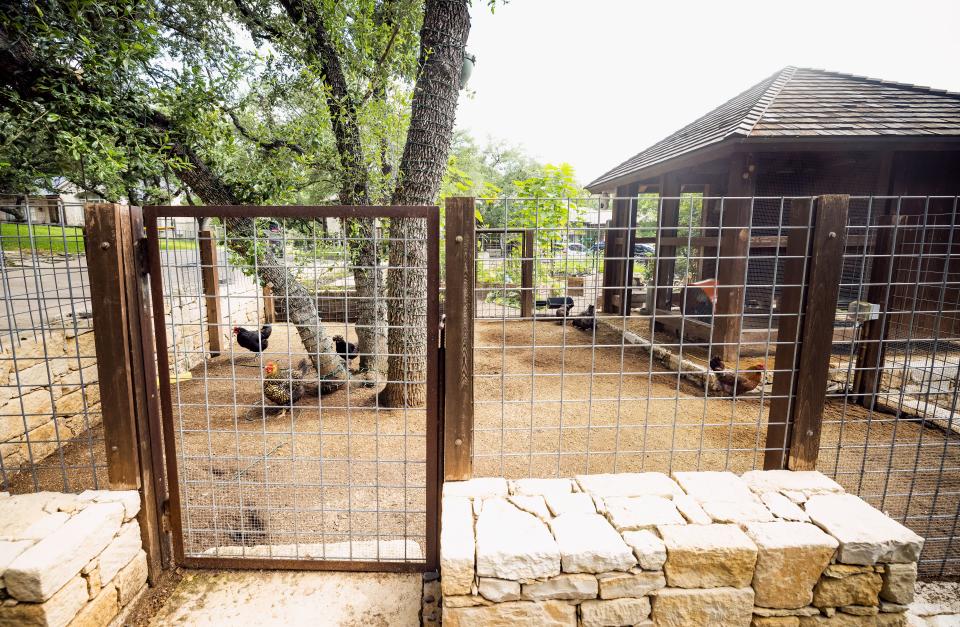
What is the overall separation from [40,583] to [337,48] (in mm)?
5812

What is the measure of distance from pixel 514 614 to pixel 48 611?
1.94 m

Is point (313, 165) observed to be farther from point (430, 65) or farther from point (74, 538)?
point (74, 538)

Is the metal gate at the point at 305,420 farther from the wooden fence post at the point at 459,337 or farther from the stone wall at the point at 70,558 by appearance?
the stone wall at the point at 70,558

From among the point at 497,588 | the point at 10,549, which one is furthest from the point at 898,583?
the point at 10,549

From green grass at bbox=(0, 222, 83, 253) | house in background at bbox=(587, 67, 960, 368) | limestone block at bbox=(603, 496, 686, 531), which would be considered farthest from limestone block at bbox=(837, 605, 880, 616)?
green grass at bbox=(0, 222, 83, 253)

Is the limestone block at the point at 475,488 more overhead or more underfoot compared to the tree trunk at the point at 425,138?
more underfoot

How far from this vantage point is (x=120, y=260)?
2258 millimetres

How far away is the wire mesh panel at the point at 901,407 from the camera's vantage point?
103 inches

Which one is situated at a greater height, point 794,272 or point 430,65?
point 430,65

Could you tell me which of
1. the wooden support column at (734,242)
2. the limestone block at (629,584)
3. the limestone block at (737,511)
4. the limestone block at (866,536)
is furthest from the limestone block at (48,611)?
the wooden support column at (734,242)

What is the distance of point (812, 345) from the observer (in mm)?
2514

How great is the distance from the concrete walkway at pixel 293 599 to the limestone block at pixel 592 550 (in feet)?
2.97

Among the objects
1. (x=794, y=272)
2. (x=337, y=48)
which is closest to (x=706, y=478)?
(x=794, y=272)

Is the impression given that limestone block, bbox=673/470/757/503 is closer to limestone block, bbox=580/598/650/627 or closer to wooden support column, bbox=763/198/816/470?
wooden support column, bbox=763/198/816/470
